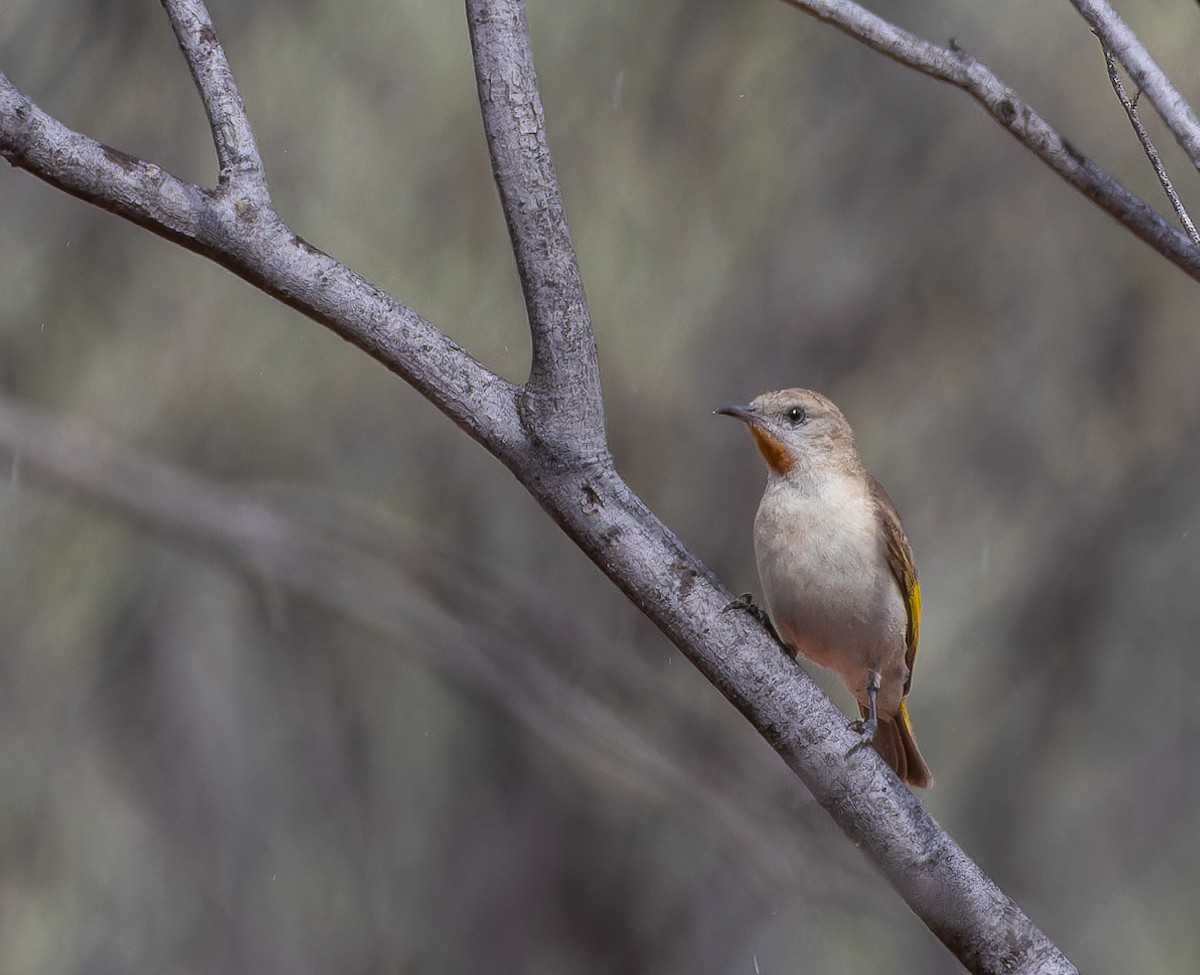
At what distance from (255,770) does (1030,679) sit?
3.40 meters

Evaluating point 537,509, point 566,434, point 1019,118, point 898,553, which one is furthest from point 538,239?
point 537,509

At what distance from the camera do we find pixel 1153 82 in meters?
2.09

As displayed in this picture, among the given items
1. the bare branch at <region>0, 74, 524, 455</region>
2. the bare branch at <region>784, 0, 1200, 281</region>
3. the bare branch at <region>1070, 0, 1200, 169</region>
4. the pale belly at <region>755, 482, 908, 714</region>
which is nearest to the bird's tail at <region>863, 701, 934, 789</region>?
the pale belly at <region>755, 482, 908, 714</region>

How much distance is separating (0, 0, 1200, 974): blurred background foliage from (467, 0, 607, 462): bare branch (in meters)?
4.10

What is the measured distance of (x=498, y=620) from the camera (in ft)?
19.3

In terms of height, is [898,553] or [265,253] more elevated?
[898,553]

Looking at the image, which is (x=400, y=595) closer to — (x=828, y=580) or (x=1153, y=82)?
(x=828, y=580)

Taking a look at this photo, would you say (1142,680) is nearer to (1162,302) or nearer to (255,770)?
(1162,302)

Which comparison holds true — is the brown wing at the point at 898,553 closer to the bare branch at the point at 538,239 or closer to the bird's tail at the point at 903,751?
the bird's tail at the point at 903,751

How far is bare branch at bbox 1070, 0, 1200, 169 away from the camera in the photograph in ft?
6.82

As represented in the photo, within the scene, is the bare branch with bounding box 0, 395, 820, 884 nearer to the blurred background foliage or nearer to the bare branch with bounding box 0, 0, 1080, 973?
the blurred background foliage

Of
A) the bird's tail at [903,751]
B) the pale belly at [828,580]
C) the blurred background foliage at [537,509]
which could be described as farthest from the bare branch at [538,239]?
the blurred background foliage at [537,509]

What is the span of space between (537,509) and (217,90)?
Result: 468 centimetres

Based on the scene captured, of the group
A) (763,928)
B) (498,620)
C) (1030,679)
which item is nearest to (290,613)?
(498,620)
